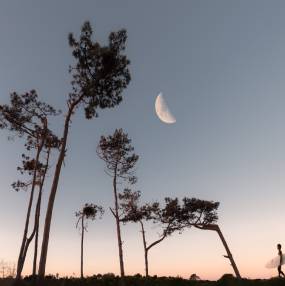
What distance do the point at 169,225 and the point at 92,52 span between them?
19.8m

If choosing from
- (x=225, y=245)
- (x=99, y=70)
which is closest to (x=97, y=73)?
(x=99, y=70)

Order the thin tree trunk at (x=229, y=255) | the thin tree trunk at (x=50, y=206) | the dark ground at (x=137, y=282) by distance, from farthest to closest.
Answer: the thin tree trunk at (x=229, y=255) → the dark ground at (x=137, y=282) → the thin tree trunk at (x=50, y=206)

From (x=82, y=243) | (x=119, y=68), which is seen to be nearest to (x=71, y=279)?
(x=82, y=243)

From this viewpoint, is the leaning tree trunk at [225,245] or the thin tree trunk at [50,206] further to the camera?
the leaning tree trunk at [225,245]

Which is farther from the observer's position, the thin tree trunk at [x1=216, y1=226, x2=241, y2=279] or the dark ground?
the thin tree trunk at [x1=216, y1=226, x2=241, y2=279]

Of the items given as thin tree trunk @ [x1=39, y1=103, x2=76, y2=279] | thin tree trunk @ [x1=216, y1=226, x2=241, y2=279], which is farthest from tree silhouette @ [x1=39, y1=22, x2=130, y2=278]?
thin tree trunk @ [x1=216, y1=226, x2=241, y2=279]

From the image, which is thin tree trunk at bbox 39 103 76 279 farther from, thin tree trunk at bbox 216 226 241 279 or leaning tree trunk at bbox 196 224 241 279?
thin tree trunk at bbox 216 226 241 279

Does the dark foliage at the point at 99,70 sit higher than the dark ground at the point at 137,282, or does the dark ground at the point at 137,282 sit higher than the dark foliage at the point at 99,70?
the dark foliage at the point at 99,70

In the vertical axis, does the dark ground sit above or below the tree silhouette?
below

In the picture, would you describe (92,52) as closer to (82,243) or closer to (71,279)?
(71,279)

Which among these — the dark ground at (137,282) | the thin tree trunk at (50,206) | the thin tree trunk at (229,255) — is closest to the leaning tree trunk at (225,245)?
the thin tree trunk at (229,255)

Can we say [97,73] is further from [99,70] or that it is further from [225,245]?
[225,245]

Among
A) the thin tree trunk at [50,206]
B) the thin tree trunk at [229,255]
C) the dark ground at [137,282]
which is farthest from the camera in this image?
the thin tree trunk at [229,255]

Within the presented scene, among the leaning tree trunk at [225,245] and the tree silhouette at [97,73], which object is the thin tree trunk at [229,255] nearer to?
the leaning tree trunk at [225,245]
